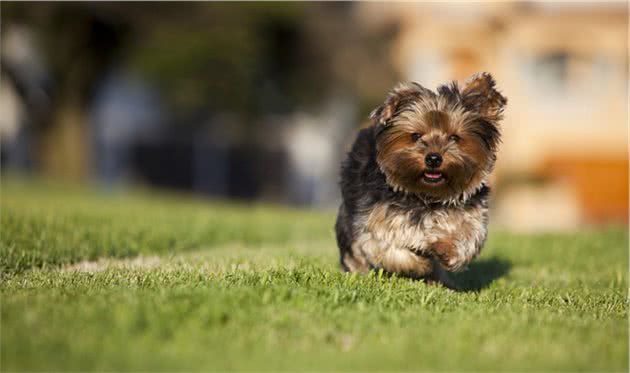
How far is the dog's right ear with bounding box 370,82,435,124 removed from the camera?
24.3ft

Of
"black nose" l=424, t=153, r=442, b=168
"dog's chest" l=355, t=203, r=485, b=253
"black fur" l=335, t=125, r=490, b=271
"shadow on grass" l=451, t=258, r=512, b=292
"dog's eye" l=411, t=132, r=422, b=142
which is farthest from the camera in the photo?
"shadow on grass" l=451, t=258, r=512, b=292

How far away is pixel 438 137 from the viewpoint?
7.28 metres

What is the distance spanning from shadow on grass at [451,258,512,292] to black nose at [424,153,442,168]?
1583 mm

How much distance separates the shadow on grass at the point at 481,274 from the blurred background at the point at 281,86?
17114 millimetres

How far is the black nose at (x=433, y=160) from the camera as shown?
7.18m

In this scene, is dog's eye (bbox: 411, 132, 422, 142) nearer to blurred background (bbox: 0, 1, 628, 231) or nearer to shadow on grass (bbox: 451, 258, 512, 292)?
shadow on grass (bbox: 451, 258, 512, 292)

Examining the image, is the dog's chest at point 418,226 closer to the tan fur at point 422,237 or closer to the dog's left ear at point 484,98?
the tan fur at point 422,237

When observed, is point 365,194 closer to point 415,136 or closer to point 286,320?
point 415,136

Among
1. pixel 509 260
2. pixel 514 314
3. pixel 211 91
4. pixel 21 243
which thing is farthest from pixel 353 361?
pixel 211 91

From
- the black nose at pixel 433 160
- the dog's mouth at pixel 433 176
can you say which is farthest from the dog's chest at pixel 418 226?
the black nose at pixel 433 160

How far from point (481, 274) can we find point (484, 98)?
9.98 feet

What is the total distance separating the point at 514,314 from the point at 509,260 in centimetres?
563

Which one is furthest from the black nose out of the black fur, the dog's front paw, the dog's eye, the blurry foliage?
the blurry foliage

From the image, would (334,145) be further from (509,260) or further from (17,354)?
(17,354)
